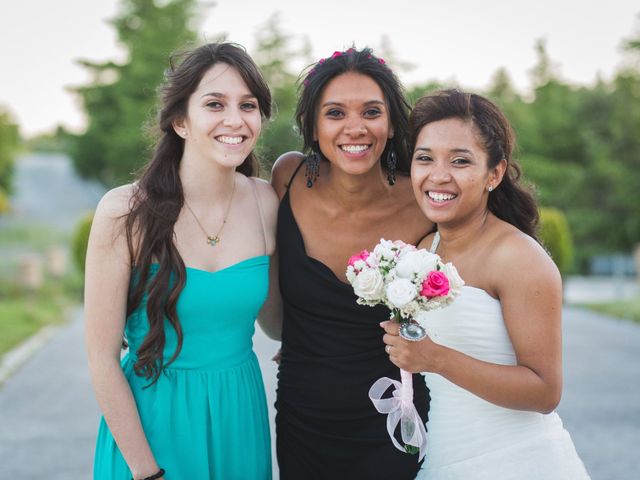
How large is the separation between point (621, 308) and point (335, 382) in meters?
12.6

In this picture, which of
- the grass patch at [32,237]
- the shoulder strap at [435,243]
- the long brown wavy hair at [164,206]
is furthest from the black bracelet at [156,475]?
the grass patch at [32,237]

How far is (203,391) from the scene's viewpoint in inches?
120

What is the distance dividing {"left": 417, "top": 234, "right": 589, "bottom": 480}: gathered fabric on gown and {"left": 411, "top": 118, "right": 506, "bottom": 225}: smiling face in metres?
0.34

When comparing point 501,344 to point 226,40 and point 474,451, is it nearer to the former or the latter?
point 474,451

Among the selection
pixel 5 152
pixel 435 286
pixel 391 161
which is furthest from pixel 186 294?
pixel 5 152

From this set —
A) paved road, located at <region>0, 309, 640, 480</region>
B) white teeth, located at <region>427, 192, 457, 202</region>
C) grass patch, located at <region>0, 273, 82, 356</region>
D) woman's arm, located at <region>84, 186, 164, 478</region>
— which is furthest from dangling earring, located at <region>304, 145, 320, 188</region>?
grass patch, located at <region>0, 273, 82, 356</region>

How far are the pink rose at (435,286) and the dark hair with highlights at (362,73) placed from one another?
1.08 metres

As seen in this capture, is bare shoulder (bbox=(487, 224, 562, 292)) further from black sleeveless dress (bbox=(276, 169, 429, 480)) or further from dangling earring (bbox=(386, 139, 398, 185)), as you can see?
dangling earring (bbox=(386, 139, 398, 185))

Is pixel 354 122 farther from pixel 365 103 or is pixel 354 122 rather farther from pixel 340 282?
pixel 340 282

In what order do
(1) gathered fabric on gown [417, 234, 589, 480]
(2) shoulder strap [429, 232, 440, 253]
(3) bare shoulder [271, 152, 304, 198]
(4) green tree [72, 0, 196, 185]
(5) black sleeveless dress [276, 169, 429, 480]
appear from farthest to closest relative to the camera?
1. (4) green tree [72, 0, 196, 185]
2. (3) bare shoulder [271, 152, 304, 198]
3. (5) black sleeveless dress [276, 169, 429, 480]
4. (2) shoulder strap [429, 232, 440, 253]
5. (1) gathered fabric on gown [417, 234, 589, 480]

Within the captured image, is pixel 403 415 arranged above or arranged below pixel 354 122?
below

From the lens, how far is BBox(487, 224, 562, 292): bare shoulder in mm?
2674

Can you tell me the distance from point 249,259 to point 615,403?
247 inches

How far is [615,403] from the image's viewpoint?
8094 mm
